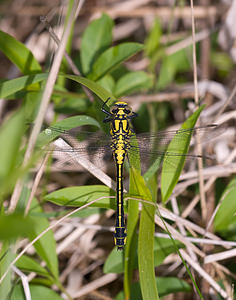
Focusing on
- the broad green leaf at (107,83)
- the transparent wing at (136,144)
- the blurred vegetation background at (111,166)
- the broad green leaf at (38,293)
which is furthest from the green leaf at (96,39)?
the broad green leaf at (38,293)

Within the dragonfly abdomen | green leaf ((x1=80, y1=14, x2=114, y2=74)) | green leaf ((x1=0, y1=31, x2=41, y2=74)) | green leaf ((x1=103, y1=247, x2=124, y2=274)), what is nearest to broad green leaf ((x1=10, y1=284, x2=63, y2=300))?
green leaf ((x1=103, y1=247, x2=124, y2=274))

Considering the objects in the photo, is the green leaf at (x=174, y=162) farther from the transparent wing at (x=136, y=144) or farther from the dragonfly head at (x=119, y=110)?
the dragonfly head at (x=119, y=110)

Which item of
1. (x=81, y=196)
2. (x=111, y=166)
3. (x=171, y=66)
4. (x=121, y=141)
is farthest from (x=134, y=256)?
(x=171, y=66)

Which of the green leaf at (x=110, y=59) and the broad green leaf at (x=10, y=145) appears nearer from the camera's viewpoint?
the broad green leaf at (x=10, y=145)

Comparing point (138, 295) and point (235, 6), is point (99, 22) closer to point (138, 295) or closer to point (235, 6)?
point (235, 6)

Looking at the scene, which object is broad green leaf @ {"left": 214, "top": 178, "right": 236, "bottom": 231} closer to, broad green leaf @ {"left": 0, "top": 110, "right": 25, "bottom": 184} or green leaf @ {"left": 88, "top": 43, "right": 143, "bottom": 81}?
green leaf @ {"left": 88, "top": 43, "right": 143, "bottom": 81}

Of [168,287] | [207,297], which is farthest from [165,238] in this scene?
[207,297]
